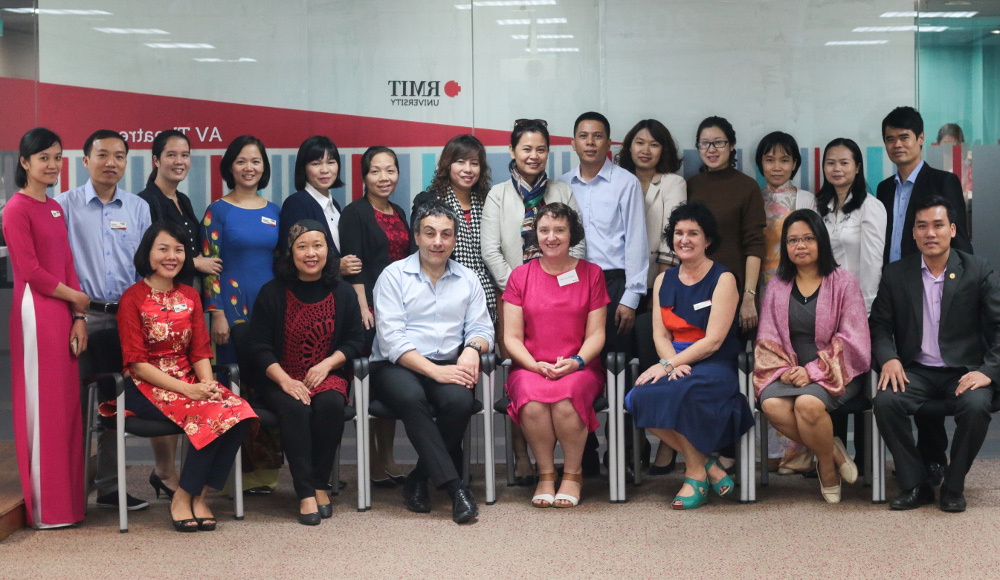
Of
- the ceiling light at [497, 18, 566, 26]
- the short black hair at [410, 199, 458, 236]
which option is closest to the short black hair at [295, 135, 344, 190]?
the short black hair at [410, 199, 458, 236]

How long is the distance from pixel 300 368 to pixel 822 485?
7.51 feet

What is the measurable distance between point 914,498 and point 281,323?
2.74 meters

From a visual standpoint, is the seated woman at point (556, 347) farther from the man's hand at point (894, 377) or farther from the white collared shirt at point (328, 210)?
the man's hand at point (894, 377)

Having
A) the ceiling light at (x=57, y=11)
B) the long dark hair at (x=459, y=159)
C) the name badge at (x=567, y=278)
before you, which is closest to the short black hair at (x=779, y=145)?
the name badge at (x=567, y=278)

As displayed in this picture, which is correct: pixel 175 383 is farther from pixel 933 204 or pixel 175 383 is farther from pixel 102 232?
pixel 933 204

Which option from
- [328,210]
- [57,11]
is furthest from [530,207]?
[57,11]

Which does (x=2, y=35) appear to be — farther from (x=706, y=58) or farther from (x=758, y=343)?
(x=758, y=343)

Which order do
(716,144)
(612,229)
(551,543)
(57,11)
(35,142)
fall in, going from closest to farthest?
1. (551,543)
2. (35,142)
3. (612,229)
4. (716,144)
5. (57,11)

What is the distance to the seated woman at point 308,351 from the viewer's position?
3.56 metres

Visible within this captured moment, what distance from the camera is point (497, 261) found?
13.4 feet

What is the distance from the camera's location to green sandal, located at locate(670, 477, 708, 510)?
3629 millimetres

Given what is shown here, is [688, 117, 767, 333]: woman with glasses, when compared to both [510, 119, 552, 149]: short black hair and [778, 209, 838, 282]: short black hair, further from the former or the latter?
[510, 119, 552, 149]: short black hair

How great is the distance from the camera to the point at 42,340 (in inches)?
134

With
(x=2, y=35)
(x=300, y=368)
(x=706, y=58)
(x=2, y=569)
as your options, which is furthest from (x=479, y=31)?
(x=2, y=569)
